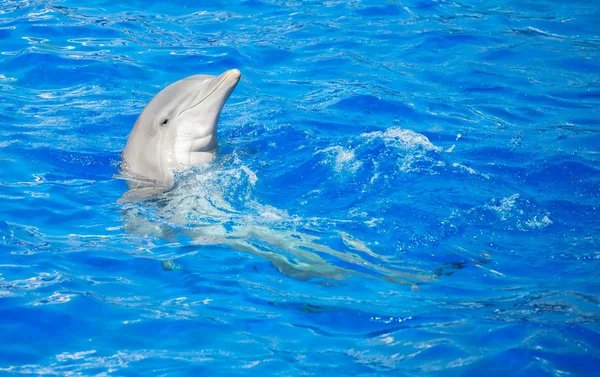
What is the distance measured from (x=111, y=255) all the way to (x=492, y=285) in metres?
2.55

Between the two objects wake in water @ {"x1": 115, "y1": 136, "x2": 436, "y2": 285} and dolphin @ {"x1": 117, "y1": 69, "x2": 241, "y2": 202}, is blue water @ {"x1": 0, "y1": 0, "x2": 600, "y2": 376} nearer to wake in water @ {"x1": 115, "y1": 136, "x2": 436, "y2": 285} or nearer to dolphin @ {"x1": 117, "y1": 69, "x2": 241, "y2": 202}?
wake in water @ {"x1": 115, "y1": 136, "x2": 436, "y2": 285}

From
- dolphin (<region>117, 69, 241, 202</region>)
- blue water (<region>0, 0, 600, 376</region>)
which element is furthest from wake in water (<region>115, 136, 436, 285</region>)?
dolphin (<region>117, 69, 241, 202</region>)

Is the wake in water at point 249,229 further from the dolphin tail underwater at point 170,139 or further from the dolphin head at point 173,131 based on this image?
the dolphin head at point 173,131

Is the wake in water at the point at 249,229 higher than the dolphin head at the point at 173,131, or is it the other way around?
the dolphin head at the point at 173,131

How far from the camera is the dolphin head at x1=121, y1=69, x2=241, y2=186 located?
6.30 metres

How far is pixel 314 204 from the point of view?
6.25 meters

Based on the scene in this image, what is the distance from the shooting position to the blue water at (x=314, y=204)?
4.37 metres

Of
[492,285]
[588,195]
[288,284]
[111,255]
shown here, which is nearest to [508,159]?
[588,195]

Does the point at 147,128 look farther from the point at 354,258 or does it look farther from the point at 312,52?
the point at 312,52

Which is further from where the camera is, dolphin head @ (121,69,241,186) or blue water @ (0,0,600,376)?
dolphin head @ (121,69,241,186)

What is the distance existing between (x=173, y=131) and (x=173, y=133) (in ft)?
0.05

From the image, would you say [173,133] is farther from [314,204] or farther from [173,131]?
[314,204]

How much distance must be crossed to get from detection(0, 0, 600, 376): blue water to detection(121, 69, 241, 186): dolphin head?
0.74 ft

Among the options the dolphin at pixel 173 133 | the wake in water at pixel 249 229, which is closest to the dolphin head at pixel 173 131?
the dolphin at pixel 173 133
